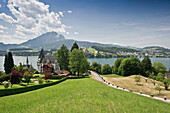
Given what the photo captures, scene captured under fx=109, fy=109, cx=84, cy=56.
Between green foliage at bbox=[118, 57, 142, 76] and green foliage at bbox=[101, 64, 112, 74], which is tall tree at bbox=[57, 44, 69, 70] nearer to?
green foliage at bbox=[101, 64, 112, 74]

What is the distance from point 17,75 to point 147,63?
71921 mm

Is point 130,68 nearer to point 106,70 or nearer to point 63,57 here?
point 106,70

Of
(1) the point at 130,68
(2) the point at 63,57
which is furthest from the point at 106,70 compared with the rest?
A: (2) the point at 63,57

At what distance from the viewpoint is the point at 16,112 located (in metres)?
12.5

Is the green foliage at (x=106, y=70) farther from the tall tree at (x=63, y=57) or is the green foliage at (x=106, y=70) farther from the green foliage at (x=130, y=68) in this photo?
the tall tree at (x=63, y=57)

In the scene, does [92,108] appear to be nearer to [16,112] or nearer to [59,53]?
[16,112]

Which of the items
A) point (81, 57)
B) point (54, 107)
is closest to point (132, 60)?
point (81, 57)

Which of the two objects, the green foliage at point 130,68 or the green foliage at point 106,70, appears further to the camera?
the green foliage at point 106,70

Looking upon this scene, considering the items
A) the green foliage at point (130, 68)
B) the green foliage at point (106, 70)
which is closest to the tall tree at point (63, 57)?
the green foliage at point (106, 70)

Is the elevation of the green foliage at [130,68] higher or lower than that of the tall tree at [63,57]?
lower

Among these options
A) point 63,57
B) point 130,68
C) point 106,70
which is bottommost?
point 106,70

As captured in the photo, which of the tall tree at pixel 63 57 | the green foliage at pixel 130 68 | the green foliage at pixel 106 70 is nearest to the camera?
the tall tree at pixel 63 57

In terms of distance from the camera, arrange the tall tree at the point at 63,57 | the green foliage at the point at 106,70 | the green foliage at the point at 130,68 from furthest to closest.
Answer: the green foliage at the point at 106,70 < the green foliage at the point at 130,68 < the tall tree at the point at 63,57

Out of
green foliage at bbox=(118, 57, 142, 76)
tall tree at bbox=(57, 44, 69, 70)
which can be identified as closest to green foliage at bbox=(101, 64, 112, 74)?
green foliage at bbox=(118, 57, 142, 76)
